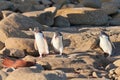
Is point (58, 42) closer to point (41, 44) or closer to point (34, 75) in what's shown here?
point (41, 44)

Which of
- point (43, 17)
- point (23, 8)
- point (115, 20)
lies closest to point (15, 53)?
point (43, 17)

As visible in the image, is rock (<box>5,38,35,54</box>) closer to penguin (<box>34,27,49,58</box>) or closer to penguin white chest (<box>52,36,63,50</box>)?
penguin (<box>34,27,49,58</box>)

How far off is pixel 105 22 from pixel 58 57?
38.8 feet

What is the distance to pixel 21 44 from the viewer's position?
16.4 meters

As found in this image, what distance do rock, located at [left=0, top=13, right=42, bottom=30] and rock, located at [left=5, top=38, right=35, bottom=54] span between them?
95.0 inches

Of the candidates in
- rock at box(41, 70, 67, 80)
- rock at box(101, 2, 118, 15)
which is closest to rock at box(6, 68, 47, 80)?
rock at box(41, 70, 67, 80)

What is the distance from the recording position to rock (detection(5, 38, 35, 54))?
16344 millimetres

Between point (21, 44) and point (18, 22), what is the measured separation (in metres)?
3.68

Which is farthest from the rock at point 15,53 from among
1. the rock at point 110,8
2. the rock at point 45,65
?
the rock at point 110,8

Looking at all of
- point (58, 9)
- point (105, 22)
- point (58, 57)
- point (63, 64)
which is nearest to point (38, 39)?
point (58, 57)

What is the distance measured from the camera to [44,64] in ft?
44.8

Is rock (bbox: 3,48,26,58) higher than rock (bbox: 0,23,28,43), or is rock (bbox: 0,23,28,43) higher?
rock (bbox: 0,23,28,43)

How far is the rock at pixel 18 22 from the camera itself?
19406 millimetres

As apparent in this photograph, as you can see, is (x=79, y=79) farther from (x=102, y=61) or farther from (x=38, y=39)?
(x=38, y=39)
